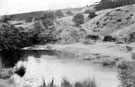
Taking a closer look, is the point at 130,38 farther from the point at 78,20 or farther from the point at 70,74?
the point at 78,20

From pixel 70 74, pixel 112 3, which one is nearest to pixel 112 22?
pixel 112 3

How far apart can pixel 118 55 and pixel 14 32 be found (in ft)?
102

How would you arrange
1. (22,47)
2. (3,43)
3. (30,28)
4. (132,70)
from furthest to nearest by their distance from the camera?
(30,28) < (22,47) < (3,43) < (132,70)

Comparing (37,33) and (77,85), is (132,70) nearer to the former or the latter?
(77,85)

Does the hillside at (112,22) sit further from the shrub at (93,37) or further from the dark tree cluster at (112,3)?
the dark tree cluster at (112,3)

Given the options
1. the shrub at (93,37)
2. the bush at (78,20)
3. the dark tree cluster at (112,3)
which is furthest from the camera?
the dark tree cluster at (112,3)

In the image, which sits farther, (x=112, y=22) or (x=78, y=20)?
(x=78, y=20)

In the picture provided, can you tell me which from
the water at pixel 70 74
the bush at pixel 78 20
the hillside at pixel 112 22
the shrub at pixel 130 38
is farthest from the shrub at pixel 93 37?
the water at pixel 70 74

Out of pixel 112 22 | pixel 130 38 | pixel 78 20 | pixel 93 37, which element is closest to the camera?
pixel 130 38

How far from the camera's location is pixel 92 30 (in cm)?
5962

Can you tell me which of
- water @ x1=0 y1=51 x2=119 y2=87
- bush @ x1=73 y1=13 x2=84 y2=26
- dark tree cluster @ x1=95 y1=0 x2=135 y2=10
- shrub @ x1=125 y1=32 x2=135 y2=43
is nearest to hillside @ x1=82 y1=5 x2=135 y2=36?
bush @ x1=73 y1=13 x2=84 y2=26

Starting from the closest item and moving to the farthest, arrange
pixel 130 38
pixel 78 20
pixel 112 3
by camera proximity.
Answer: pixel 130 38 → pixel 78 20 → pixel 112 3

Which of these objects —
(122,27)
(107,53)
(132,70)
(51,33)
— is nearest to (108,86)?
(132,70)

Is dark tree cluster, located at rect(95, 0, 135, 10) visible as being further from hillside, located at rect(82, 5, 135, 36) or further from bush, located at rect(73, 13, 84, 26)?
hillside, located at rect(82, 5, 135, 36)
